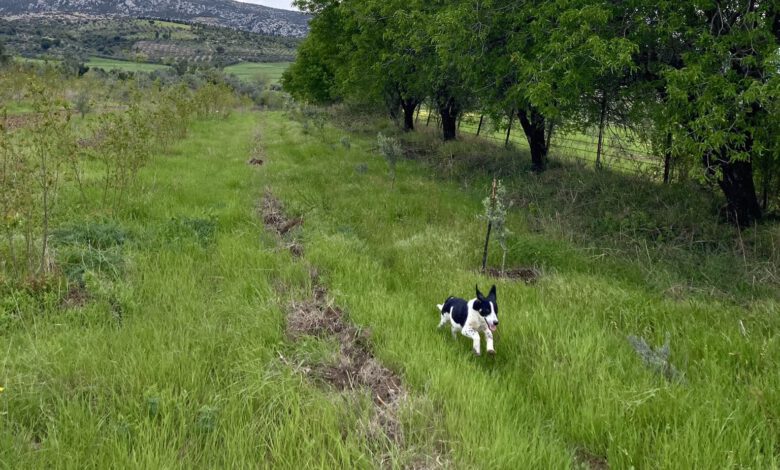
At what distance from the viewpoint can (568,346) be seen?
387 cm

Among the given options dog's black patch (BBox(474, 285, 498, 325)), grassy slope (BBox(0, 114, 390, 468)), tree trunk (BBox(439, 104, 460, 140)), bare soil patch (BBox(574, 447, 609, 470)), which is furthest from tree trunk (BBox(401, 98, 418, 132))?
bare soil patch (BBox(574, 447, 609, 470))

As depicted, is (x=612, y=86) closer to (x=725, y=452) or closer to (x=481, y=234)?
(x=481, y=234)

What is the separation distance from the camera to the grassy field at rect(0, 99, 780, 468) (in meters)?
2.65

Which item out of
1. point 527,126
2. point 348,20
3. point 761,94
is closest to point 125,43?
point 348,20

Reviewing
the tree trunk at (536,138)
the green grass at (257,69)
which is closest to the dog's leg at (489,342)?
the tree trunk at (536,138)

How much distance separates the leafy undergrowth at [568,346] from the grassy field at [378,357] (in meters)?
0.02

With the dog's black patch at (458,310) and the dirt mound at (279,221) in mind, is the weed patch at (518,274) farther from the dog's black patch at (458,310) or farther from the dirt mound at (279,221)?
the dirt mound at (279,221)

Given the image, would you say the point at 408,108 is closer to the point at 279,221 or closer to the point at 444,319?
the point at 279,221

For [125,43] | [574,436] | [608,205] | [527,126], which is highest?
[125,43]

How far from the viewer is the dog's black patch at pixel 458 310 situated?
13.2ft

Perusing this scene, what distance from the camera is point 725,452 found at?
257 centimetres

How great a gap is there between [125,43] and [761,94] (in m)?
139

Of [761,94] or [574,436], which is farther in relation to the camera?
[761,94]

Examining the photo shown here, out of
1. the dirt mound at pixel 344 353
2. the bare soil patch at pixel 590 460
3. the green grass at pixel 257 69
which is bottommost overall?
the bare soil patch at pixel 590 460
